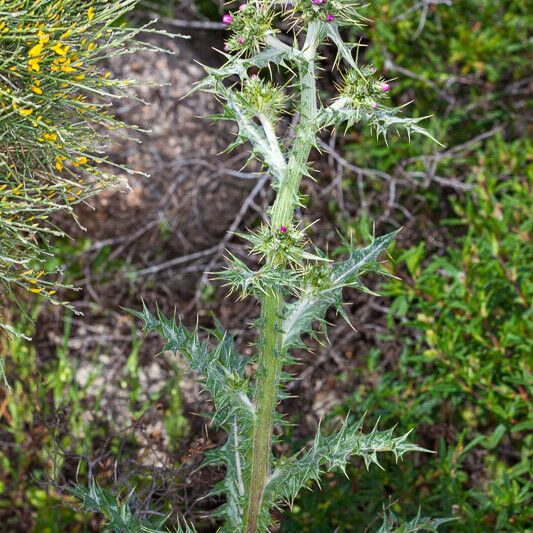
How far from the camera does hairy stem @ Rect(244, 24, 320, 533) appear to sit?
233 cm

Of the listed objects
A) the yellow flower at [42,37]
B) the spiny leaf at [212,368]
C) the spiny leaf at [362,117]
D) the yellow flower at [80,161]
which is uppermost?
the yellow flower at [42,37]

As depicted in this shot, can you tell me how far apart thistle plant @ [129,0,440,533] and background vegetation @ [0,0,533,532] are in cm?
36

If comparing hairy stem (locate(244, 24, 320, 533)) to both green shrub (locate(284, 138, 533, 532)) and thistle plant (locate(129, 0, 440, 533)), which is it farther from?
green shrub (locate(284, 138, 533, 532))

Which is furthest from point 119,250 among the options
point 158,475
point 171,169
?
point 158,475

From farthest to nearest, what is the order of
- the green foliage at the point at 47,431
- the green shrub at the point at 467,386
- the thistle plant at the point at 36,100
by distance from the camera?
the green foliage at the point at 47,431 → the green shrub at the point at 467,386 → the thistle plant at the point at 36,100

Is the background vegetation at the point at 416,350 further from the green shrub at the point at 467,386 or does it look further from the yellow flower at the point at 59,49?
the yellow flower at the point at 59,49

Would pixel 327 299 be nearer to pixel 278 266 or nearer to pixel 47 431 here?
pixel 278 266

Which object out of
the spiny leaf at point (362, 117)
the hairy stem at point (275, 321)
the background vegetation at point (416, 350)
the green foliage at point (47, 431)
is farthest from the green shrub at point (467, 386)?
the spiny leaf at point (362, 117)

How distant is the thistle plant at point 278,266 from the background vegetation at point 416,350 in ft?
1.19

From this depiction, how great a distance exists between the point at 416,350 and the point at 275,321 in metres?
1.89

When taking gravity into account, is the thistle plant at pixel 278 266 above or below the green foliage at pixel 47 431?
above

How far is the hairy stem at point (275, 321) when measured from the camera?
233 cm

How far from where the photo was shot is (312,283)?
237 cm

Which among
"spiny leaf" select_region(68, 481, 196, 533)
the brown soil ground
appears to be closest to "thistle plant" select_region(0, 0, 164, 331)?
"spiny leaf" select_region(68, 481, 196, 533)
